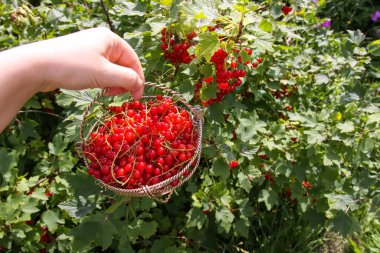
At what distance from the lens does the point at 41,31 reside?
2.27m

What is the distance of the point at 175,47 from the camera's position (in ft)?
5.68

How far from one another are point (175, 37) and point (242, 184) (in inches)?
30.0

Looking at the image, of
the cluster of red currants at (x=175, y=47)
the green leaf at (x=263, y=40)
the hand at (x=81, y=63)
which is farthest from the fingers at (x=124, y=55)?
the green leaf at (x=263, y=40)

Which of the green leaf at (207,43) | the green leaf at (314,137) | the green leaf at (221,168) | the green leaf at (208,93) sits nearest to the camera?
the green leaf at (207,43)

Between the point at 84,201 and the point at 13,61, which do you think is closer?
the point at 13,61

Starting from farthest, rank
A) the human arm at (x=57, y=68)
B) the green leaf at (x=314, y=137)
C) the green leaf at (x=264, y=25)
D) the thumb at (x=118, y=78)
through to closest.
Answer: the green leaf at (x=314, y=137) < the green leaf at (x=264, y=25) < the thumb at (x=118, y=78) < the human arm at (x=57, y=68)

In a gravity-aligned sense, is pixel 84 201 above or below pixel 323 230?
above

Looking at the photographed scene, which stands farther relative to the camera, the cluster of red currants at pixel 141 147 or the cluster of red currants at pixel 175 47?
the cluster of red currants at pixel 175 47

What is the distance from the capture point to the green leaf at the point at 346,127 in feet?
6.23

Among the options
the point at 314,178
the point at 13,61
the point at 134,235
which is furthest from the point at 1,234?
the point at 314,178

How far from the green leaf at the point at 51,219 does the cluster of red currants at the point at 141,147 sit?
0.60m

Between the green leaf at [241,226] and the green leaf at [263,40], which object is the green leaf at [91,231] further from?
the green leaf at [263,40]

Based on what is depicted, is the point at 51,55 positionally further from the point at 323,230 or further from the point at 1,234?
the point at 323,230

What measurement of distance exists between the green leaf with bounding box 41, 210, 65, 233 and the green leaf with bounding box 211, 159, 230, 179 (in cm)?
83
